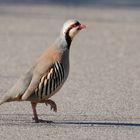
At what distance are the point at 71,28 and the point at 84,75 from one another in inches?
179

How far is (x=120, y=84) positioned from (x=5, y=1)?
18.9m

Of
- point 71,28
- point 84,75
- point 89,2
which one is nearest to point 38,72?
point 71,28

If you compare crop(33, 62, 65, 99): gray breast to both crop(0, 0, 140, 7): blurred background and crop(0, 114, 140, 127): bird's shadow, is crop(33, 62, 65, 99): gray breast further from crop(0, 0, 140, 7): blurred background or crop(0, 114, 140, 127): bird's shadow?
crop(0, 0, 140, 7): blurred background

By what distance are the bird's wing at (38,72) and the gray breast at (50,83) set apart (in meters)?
0.05

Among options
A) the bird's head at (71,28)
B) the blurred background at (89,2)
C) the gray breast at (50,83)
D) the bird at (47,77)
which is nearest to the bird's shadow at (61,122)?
the bird at (47,77)

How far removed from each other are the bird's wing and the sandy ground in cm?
43

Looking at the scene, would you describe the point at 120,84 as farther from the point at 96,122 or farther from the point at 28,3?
the point at 28,3

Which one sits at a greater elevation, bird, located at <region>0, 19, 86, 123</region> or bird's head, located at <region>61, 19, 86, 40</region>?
bird's head, located at <region>61, 19, 86, 40</region>

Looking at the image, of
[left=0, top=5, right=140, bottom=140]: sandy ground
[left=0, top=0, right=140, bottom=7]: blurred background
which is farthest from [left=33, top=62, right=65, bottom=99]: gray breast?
[left=0, top=0, right=140, bottom=7]: blurred background

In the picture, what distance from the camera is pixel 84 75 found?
1475cm

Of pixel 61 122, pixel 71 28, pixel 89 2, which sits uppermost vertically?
pixel 71 28

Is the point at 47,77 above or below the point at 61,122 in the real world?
above

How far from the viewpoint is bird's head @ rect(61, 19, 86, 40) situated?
33.4 ft

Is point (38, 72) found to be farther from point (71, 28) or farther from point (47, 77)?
point (71, 28)
